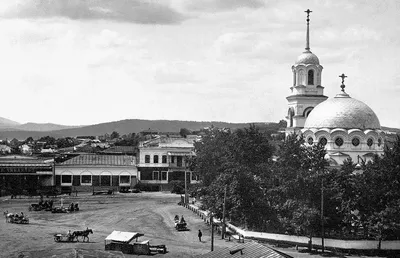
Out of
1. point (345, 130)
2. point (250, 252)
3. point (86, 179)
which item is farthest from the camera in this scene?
point (86, 179)

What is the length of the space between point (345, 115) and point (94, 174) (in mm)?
38658

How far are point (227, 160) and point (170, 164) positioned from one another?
132 ft

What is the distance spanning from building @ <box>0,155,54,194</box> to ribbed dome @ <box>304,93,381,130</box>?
38.7 metres

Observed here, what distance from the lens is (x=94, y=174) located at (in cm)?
9494

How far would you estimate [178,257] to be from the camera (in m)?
44.2

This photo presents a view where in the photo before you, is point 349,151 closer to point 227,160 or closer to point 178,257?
point 227,160

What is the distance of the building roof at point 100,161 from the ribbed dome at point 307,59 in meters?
29.8

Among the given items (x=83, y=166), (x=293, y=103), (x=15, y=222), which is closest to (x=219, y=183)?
(x=15, y=222)

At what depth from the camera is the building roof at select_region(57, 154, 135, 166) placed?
95.2 meters

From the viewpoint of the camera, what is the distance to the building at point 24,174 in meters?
89.8

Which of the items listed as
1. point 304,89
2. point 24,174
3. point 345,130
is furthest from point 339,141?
point 24,174

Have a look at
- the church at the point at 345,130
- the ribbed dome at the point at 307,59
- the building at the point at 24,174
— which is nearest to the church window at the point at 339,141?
the church at the point at 345,130

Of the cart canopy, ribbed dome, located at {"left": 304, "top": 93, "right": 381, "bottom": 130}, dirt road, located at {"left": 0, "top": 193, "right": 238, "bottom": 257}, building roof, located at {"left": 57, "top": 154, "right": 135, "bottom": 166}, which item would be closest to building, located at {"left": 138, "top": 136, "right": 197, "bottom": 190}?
building roof, located at {"left": 57, "top": 154, "right": 135, "bottom": 166}

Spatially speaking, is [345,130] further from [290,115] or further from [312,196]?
[312,196]
